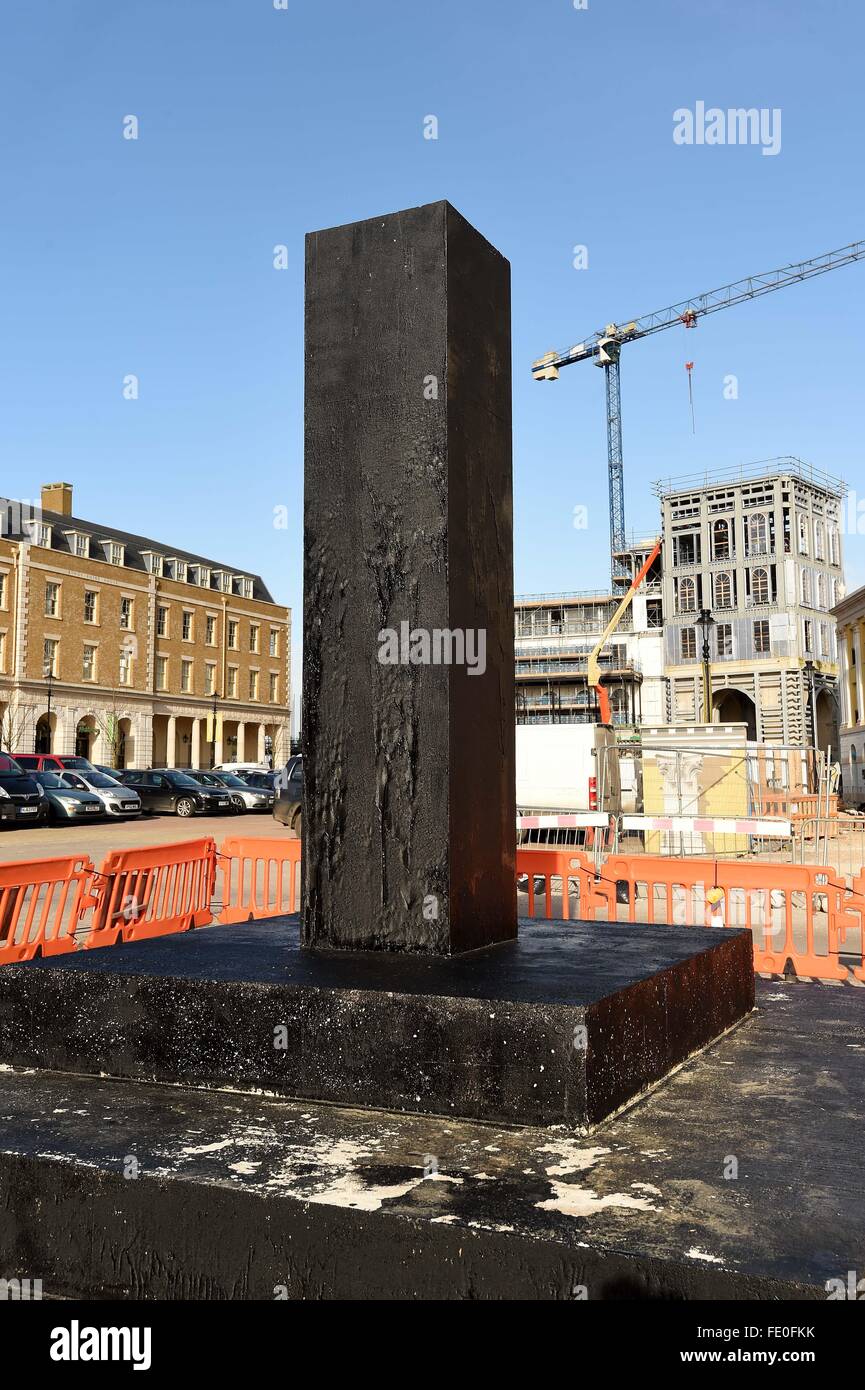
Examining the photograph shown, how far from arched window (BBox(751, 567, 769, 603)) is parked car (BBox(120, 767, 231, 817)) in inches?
1817

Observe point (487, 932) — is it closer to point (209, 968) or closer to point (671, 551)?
point (209, 968)

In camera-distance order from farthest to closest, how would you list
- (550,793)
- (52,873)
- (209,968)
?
(550,793) < (52,873) < (209,968)

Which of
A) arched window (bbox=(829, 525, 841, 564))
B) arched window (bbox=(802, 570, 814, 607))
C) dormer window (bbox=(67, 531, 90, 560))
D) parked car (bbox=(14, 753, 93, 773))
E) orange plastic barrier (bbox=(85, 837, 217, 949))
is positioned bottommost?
orange plastic barrier (bbox=(85, 837, 217, 949))

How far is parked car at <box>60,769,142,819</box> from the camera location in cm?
3128

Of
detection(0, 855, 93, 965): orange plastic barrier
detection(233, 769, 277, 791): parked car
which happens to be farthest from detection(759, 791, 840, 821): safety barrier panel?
detection(233, 769, 277, 791): parked car

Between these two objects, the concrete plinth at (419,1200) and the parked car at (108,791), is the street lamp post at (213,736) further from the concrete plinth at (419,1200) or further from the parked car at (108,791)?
the concrete plinth at (419,1200)

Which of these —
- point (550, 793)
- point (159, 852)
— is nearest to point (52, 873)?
point (159, 852)

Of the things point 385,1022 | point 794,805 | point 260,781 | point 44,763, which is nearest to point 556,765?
point 794,805

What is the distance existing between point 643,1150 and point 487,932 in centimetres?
135

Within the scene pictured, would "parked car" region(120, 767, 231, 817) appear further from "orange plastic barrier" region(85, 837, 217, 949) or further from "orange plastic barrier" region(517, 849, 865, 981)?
"orange plastic barrier" region(517, 849, 865, 981)

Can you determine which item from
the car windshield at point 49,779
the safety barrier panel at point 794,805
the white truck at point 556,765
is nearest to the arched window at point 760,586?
the white truck at point 556,765

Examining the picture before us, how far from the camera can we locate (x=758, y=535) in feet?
236

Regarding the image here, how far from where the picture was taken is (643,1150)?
278 centimetres

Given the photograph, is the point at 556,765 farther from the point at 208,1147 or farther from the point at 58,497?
the point at 58,497
